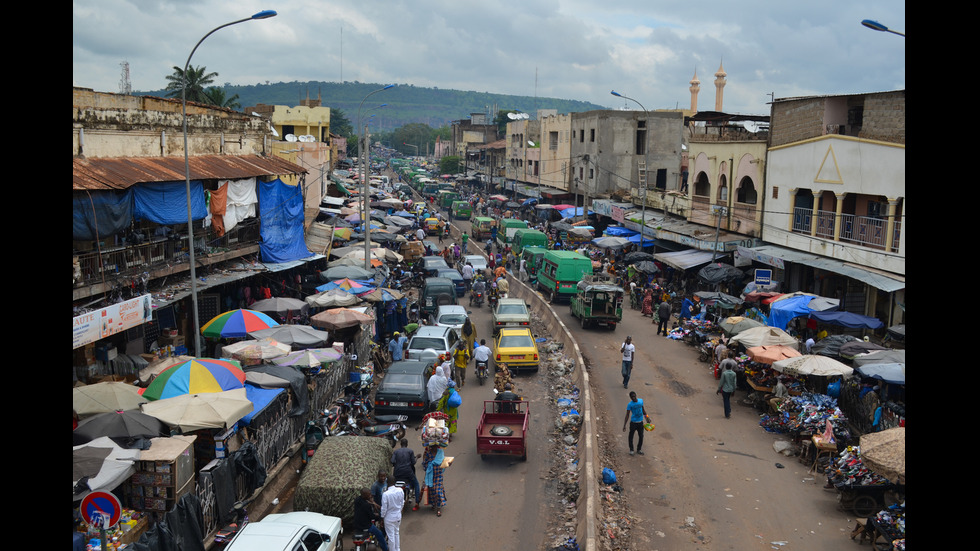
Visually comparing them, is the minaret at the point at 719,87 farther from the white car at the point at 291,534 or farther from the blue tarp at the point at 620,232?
the white car at the point at 291,534

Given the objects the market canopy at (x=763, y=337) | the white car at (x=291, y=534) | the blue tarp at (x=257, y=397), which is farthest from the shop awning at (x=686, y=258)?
the white car at (x=291, y=534)

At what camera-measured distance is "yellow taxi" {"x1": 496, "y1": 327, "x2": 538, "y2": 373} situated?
22.9 meters

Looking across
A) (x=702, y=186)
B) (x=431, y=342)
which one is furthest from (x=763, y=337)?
(x=702, y=186)

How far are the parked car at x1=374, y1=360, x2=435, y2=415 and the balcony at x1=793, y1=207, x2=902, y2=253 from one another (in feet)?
52.9

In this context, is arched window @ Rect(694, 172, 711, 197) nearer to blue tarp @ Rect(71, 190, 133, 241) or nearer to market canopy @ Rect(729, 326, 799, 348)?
market canopy @ Rect(729, 326, 799, 348)

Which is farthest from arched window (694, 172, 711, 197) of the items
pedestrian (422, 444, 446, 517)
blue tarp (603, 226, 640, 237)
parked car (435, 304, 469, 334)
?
pedestrian (422, 444, 446, 517)

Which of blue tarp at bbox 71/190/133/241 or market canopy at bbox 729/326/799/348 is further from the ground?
blue tarp at bbox 71/190/133/241

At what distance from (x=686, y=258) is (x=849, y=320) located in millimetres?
12588

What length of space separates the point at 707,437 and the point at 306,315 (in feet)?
43.0

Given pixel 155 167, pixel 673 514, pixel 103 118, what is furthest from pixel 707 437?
pixel 103 118

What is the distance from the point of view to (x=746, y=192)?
35.6 meters

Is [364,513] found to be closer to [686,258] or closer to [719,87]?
[686,258]

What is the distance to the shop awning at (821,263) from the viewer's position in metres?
22.9

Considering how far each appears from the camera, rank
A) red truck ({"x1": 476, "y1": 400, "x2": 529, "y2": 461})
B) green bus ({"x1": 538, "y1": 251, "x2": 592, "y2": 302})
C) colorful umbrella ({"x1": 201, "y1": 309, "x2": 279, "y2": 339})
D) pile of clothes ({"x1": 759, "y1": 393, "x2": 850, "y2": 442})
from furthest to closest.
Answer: green bus ({"x1": 538, "y1": 251, "x2": 592, "y2": 302}), colorful umbrella ({"x1": 201, "y1": 309, "x2": 279, "y2": 339}), pile of clothes ({"x1": 759, "y1": 393, "x2": 850, "y2": 442}), red truck ({"x1": 476, "y1": 400, "x2": 529, "y2": 461})
